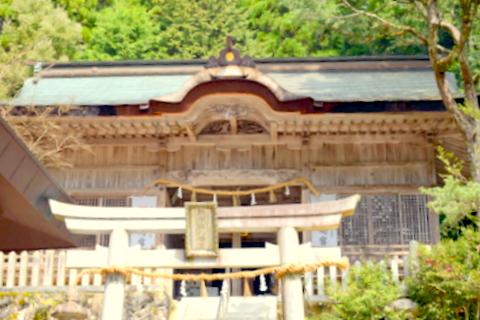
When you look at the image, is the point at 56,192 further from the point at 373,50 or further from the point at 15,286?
the point at 373,50

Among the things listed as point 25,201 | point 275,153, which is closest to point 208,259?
point 25,201

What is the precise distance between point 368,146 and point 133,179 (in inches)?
201

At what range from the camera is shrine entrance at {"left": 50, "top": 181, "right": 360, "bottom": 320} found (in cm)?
637

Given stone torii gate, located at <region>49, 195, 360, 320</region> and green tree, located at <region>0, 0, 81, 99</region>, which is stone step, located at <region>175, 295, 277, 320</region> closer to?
stone torii gate, located at <region>49, 195, 360, 320</region>

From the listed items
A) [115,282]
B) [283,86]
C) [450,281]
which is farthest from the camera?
[283,86]

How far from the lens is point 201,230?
6371mm

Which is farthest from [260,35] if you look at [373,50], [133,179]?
[133,179]

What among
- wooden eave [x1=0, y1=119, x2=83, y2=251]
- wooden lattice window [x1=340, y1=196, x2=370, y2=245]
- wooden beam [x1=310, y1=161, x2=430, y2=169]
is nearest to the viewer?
wooden eave [x1=0, y1=119, x2=83, y2=251]

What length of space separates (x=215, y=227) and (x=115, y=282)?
54.8 inches

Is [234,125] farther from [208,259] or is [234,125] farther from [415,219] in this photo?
[208,259]

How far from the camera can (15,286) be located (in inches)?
367

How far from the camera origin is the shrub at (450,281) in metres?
7.50

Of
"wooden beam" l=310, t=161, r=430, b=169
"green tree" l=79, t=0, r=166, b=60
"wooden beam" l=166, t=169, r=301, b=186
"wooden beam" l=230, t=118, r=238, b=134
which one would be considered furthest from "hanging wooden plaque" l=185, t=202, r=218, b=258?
"green tree" l=79, t=0, r=166, b=60

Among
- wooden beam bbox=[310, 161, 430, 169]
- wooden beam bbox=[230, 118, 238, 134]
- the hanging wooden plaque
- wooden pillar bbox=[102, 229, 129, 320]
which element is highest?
wooden beam bbox=[230, 118, 238, 134]
